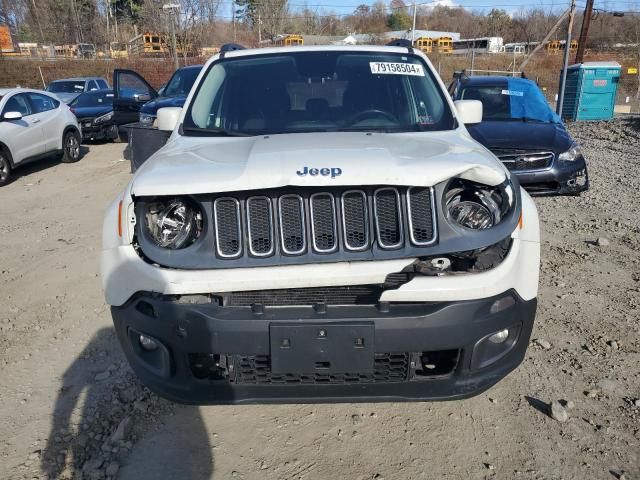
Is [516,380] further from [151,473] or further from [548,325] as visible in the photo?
[151,473]

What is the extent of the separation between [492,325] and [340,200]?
2.72ft

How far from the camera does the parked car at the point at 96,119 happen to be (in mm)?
13328

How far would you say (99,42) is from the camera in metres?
44.9

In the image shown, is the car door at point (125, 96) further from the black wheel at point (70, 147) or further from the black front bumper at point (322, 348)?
the black front bumper at point (322, 348)

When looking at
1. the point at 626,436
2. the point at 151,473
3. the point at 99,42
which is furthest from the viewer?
the point at 99,42

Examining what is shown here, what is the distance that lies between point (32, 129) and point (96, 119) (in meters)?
3.31

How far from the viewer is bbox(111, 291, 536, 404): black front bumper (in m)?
2.19

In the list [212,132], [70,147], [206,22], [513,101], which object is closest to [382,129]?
[212,132]

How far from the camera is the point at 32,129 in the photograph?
10.2 metres

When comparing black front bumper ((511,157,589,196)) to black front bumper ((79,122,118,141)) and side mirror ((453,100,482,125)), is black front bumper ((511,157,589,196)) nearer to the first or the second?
side mirror ((453,100,482,125))

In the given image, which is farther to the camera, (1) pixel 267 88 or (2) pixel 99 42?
(2) pixel 99 42

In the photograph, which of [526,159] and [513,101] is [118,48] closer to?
[513,101]

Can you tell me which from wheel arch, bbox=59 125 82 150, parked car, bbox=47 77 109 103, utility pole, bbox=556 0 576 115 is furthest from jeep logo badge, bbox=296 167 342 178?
parked car, bbox=47 77 109 103

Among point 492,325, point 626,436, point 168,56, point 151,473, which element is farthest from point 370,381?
point 168,56
